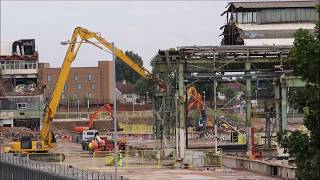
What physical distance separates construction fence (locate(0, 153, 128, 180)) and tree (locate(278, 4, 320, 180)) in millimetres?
12964

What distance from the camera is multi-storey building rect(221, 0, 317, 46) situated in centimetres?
7356

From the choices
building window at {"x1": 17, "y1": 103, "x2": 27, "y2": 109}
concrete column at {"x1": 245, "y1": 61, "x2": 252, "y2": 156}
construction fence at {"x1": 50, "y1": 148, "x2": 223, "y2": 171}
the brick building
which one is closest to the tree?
construction fence at {"x1": 50, "y1": 148, "x2": 223, "y2": 171}

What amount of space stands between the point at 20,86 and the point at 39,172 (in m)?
89.4

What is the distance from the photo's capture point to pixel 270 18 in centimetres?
7481

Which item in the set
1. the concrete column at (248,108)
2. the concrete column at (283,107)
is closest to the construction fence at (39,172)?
the concrete column at (248,108)

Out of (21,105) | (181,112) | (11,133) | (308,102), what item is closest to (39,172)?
(181,112)

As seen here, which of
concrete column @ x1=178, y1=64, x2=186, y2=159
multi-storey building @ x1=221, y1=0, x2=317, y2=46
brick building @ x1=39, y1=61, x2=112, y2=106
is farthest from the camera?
brick building @ x1=39, y1=61, x2=112, y2=106

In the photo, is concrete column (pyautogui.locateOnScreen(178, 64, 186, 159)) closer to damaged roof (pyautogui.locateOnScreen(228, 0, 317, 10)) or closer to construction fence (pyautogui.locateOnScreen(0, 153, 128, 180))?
construction fence (pyautogui.locateOnScreen(0, 153, 128, 180))

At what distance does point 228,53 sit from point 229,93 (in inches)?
4955

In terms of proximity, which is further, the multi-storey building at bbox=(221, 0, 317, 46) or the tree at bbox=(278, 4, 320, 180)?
the multi-storey building at bbox=(221, 0, 317, 46)

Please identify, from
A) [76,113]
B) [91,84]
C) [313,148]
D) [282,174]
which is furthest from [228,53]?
[91,84]

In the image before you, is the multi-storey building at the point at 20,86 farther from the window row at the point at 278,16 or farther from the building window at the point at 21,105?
the window row at the point at 278,16

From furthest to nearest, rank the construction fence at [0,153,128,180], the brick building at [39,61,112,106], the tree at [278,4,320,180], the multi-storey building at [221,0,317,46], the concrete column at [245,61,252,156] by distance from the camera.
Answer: the brick building at [39,61,112,106], the multi-storey building at [221,0,317,46], the concrete column at [245,61,252,156], the construction fence at [0,153,128,180], the tree at [278,4,320,180]

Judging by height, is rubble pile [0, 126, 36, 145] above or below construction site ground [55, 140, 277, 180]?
above
